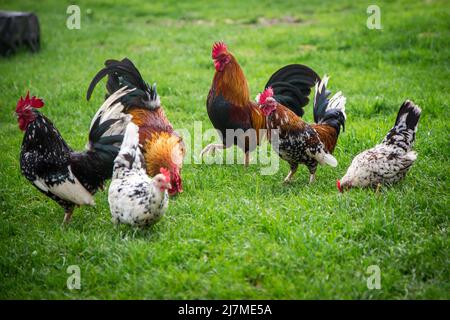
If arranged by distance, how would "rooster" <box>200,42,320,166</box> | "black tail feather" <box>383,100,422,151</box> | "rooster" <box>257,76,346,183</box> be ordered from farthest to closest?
"rooster" <box>200,42,320,166</box>
"rooster" <box>257,76,346,183</box>
"black tail feather" <box>383,100,422,151</box>

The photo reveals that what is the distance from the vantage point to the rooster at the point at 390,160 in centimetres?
544

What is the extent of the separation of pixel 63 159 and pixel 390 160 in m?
3.77

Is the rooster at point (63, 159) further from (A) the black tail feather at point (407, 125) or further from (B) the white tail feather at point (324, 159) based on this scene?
(A) the black tail feather at point (407, 125)

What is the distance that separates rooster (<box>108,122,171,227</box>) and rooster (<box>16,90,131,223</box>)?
0.35 meters

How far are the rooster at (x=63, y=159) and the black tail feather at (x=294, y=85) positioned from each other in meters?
2.61

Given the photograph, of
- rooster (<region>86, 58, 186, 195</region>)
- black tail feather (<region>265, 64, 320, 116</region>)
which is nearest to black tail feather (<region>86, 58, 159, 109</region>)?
rooster (<region>86, 58, 186, 195</region>)

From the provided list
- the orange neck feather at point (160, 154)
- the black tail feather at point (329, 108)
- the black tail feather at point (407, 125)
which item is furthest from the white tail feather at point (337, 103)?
the orange neck feather at point (160, 154)

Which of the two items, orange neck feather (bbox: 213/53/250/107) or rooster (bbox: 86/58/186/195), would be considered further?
orange neck feather (bbox: 213/53/250/107)

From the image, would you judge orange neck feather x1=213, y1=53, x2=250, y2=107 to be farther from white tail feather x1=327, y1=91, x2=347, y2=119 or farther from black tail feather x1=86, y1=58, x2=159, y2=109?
white tail feather x1=327, y1=91, x2=347, y2=119

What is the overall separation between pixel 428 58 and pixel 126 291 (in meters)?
8.84

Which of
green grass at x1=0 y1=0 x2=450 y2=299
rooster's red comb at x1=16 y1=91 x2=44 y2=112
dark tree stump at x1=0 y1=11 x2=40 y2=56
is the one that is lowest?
green grass at x1=0 y1=0 x2=450 y2=299

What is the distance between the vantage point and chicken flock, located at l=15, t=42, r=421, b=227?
5012 mm

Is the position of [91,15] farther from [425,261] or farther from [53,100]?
[425,261]
